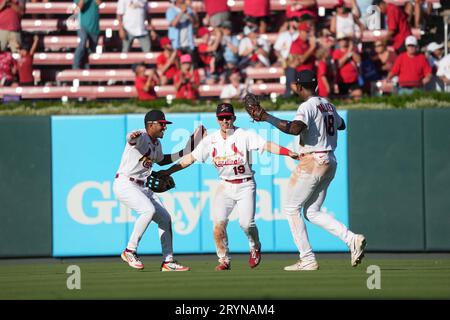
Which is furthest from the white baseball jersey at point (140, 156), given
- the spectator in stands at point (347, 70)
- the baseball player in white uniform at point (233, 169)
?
the spectator in stands at point (347, 70)

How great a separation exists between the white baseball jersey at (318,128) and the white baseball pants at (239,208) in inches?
38.0

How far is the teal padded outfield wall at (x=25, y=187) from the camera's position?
16234mm

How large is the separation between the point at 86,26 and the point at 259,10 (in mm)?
3258

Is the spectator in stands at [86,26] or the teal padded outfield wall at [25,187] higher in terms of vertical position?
the spectator in stands at [86,26]

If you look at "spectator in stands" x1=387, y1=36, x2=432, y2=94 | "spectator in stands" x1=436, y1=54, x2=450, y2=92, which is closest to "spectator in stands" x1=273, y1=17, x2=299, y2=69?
"spectator in stands" x1=387, y1=36, x2=432, y2=94

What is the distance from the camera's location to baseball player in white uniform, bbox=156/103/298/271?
11.9 meters

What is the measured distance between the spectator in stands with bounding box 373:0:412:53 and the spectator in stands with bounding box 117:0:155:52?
4526 millimetres

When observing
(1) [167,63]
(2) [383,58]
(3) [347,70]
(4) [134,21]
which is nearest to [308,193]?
(3) [347,70]

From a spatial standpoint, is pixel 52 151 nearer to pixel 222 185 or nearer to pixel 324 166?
pixel 222 185

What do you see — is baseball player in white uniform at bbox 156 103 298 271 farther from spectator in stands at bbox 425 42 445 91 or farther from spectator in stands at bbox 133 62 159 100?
spectator in stands at bbox 425 42 445 91

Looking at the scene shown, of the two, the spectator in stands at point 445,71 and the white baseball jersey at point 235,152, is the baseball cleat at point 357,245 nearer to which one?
the white baseball jersey at point 235,152

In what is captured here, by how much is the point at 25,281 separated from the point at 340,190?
20.1 feet

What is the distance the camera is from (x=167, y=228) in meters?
12.5

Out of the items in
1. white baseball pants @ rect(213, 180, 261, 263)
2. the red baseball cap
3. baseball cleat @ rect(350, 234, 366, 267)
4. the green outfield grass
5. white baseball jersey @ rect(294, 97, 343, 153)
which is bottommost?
the green outfield grass
